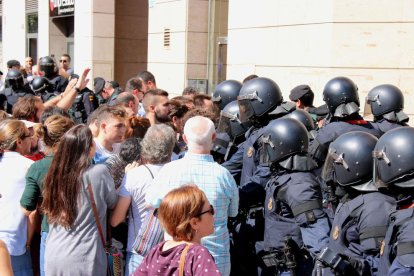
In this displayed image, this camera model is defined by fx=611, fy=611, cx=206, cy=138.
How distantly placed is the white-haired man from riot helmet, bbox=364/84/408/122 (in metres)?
3.29

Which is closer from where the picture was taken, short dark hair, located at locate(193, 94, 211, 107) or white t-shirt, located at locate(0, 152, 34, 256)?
white t-shirt, located at locate(0, 152, 34, 256)

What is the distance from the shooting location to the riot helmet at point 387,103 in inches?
273

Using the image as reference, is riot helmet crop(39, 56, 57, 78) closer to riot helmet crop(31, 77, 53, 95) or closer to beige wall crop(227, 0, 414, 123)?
riot helmet crop(31, 77, 53, 95)

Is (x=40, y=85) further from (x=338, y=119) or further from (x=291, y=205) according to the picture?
(x=291, y=205)

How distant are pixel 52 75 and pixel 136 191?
21.7 ft

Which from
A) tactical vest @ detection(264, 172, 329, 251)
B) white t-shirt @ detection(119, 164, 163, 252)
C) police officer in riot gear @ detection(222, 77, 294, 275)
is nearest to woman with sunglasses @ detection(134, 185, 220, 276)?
tactical vest @ detection(264, 172, 329, 251)

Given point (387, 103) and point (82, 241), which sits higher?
point (387, 103)

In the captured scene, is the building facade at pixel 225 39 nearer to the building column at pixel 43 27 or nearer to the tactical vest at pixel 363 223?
the building column at pixel 43 27

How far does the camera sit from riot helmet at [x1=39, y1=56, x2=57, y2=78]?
10.3 metres

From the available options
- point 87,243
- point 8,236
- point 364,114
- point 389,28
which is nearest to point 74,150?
point 87,243

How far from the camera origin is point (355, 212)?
3.73m

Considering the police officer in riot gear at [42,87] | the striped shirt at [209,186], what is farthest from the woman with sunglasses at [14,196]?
the police officer in riot gear at [42,87]

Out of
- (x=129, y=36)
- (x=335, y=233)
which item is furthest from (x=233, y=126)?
(x=129, y=36)

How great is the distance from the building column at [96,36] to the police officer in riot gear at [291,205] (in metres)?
12.2
